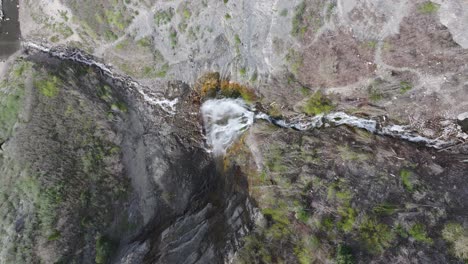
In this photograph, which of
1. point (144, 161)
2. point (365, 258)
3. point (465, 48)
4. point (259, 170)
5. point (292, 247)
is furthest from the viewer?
point (144, 161)

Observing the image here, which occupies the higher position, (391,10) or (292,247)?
(391,10)

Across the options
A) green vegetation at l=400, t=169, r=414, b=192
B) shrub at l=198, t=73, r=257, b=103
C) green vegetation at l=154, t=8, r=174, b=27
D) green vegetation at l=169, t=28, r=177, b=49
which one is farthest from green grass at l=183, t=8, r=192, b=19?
green vegetation at l=400, t=169, r=414, b=192

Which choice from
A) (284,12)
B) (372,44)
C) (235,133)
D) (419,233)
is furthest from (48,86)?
(419,233)

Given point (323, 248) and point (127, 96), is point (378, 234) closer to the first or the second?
point (323, 248)

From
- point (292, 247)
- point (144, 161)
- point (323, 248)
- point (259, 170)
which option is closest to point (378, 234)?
point (323, 248)

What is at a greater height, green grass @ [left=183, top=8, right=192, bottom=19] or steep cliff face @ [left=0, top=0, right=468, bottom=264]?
green grass @ [left=183, top=8, right=192, bottom=19]

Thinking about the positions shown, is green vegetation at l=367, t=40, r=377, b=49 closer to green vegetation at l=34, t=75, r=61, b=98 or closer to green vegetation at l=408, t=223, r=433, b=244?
green vegetation at l=408, t=223, r=433, b=244

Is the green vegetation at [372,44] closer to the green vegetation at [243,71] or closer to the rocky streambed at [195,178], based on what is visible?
the rocky streambed at [195,178]
